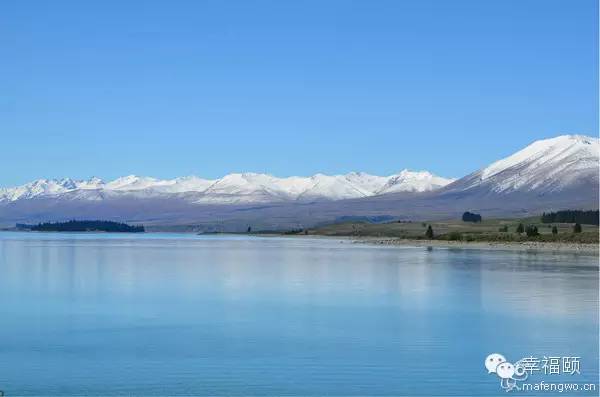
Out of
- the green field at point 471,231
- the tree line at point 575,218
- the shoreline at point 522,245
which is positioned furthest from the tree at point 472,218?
the shoreline at point 522,245

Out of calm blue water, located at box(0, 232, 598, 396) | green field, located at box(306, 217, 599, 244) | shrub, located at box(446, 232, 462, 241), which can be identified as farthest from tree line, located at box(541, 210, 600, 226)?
calm blue water, located at box(0, 232, 598, 396)

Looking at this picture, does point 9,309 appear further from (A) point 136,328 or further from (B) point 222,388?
(B) point 222,388

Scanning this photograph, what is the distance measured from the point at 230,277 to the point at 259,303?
45.3 feet

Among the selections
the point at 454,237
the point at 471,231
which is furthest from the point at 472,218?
the point at 454,237

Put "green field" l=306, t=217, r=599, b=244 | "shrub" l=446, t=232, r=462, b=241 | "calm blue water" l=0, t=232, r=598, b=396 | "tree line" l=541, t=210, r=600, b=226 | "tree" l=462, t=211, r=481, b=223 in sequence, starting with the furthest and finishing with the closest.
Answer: "tree" l=462, t=211, r=481, b=223 < "tree line" l=541, t=210, r=600, b=226 < "shrub" l=446, t=232, r=462, b=241 < "green field" l=306, t=217, r=599, b=244 < "calm blue water" l=0, t=232, r=598, b=396

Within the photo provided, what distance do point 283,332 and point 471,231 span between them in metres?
108

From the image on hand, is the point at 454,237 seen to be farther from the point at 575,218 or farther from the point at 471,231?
the point at 575,218

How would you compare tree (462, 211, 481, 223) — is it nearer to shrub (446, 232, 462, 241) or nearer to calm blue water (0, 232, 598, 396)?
shrub (446, 232, 462, 241)

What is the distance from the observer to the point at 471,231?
13100 centimetres

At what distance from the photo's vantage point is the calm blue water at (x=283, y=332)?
19.4 metres

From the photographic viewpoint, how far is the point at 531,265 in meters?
59.7

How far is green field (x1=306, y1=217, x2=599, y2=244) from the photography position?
106 metres

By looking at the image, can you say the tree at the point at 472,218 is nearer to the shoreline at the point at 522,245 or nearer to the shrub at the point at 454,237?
the shoreline at the point at 522,245

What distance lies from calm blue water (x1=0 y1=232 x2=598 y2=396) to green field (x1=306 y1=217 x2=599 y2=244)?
59802 mm
